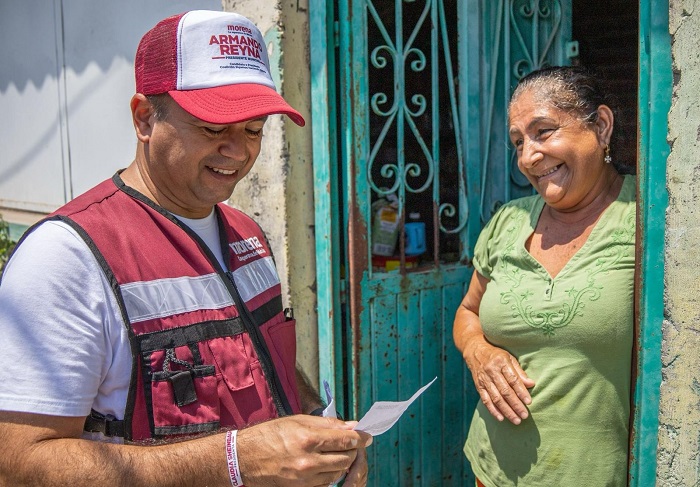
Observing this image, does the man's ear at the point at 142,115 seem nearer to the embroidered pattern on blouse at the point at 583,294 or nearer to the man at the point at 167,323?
the man at the point at 167,323

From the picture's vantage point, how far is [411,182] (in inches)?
124

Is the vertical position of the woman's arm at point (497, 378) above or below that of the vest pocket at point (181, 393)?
below

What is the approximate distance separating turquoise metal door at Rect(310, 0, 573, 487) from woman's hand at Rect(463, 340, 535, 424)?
2.13 ft

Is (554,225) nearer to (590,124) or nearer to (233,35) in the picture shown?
(590,124)

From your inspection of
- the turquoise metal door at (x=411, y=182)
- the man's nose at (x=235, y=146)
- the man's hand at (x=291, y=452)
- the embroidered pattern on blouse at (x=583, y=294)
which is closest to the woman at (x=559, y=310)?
the embroidered pattern on blouse at (x=583, y=294)

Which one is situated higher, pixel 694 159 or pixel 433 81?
pixel 433 81

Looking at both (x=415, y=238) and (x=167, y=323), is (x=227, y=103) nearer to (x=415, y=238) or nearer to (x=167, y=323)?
(x=167, y=323)

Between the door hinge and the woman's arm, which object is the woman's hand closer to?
the woman's arm

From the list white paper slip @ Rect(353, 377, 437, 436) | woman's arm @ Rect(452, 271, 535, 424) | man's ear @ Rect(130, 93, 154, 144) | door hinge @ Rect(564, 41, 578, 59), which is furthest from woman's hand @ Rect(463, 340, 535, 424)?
door hinge @ Rect(564, 41, 578, 59)

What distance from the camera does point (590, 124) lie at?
2.26 m

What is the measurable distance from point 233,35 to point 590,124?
1.26 metres

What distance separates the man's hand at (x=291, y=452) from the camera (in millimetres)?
1354

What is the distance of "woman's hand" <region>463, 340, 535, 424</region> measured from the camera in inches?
85.9

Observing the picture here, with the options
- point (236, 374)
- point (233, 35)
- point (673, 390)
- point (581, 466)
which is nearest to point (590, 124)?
point (673, 390)
